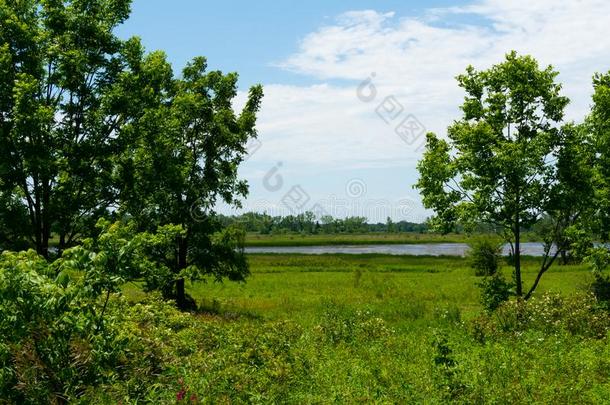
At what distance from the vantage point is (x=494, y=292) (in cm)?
2194

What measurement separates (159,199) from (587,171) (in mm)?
17411

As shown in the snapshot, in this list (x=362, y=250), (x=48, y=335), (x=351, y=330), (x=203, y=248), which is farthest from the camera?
(x=362, y=250)

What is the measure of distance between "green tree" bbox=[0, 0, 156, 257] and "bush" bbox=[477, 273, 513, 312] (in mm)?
15004

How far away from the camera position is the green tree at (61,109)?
641 inches

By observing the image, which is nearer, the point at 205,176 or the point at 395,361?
the point at 395,361

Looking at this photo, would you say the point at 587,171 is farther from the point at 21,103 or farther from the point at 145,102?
the point at 21,103

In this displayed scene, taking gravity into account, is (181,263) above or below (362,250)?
above

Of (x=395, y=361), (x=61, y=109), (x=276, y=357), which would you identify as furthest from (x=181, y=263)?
(x=276, y=357)

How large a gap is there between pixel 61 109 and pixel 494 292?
695 inches

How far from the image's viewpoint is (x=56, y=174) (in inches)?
678

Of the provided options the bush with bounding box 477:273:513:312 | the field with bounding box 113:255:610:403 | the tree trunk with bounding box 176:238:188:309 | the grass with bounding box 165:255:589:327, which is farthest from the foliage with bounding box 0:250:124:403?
the tree trunk with bounding box 176:238:188:309

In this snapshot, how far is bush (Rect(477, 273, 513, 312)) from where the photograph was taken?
21625 mm

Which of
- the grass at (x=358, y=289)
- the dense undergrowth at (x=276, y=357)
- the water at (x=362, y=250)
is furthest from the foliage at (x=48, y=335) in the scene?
the water at (x=362, y=250)

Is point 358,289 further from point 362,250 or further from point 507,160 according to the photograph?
point 362,250
